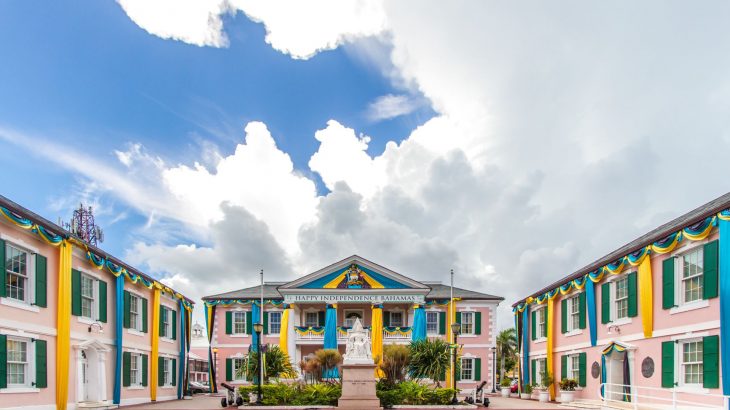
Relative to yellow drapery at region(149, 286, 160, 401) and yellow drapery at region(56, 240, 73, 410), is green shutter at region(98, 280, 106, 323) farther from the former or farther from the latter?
yellow drapery at region(149, 286, 160, 401)

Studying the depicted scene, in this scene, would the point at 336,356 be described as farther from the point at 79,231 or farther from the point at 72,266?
the point at 79,231

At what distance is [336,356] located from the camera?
28.5 m

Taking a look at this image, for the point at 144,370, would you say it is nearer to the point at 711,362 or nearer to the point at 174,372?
the point at 174,372

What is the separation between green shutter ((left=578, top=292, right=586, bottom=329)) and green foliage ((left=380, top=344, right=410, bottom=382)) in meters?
7.15

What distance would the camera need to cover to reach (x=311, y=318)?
123 feet

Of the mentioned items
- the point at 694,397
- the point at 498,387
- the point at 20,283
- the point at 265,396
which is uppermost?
the point at 20,283

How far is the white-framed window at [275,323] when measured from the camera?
37.1 metres

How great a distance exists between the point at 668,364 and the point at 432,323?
67.3 ft

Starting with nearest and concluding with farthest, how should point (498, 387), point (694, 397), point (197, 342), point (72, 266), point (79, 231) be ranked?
point (694, 397) < point (72, 266) < point (79, 231) < point (498, 387) < point (197, 342)

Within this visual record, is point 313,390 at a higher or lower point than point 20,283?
lower

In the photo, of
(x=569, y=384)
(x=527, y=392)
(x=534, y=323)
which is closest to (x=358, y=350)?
(x=569, y=384)

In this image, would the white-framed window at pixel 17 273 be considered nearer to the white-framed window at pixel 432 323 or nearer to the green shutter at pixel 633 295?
the green shutter at pixel 633 295

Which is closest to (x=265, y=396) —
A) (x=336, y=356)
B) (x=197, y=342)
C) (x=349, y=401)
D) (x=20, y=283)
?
(x=349, y=401)

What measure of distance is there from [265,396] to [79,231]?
58.7 feet
